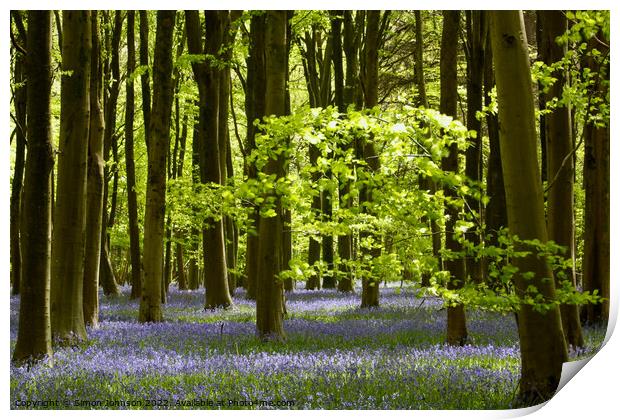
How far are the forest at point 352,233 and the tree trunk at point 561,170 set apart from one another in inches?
1.0

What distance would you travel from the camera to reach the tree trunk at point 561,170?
305 inches

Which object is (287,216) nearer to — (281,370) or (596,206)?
(596,206)

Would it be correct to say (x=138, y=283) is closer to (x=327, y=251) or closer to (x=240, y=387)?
(x=327, y=251)

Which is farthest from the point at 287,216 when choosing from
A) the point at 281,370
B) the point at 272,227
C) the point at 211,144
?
the point at 281,370

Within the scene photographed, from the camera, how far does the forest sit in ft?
18.8

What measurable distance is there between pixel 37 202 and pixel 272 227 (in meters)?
3.29

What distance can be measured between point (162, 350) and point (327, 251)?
1356cm

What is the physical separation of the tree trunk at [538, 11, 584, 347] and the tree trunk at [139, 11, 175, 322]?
6.48 metres

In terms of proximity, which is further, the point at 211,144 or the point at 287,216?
the point at 287,216

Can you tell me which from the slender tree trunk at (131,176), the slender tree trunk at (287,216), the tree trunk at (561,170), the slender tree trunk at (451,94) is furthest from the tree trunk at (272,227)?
the slender tree trunk at (131,176)

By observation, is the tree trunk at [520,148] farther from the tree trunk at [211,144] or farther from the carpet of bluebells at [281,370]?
the tree trunk at [211,144]

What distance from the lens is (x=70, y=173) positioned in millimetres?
8906

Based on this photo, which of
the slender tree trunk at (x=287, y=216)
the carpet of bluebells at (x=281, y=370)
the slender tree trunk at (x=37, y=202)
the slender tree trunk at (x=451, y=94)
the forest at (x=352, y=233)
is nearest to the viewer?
the forest at (x=352, y=233)

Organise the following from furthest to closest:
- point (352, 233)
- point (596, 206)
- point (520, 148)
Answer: point (596, 206) → point (352, 233) → point (520, 148)
